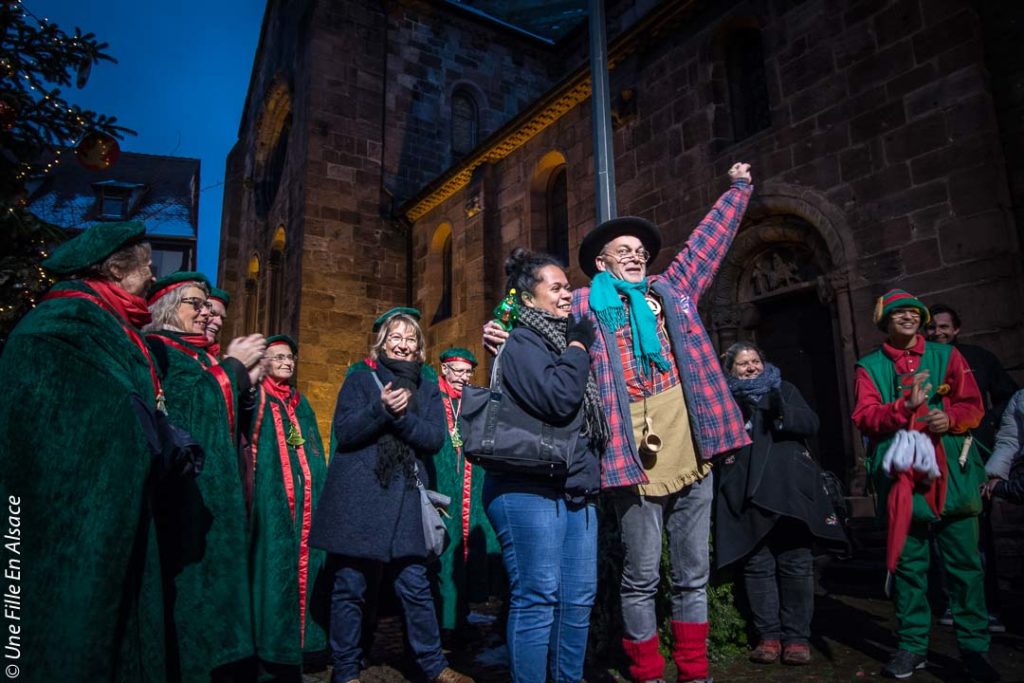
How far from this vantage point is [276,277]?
59.1 feet

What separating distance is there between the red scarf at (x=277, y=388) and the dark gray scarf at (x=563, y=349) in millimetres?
2395

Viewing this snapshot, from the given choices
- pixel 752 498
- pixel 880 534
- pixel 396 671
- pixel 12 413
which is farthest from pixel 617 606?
pixel 880 534

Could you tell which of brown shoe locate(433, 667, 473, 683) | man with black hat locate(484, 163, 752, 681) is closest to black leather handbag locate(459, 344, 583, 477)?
man with black hat locate(484, 163, 752, 681)

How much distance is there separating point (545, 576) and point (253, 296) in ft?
65.3

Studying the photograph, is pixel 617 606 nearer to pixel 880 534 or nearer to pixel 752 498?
pixel 752 498

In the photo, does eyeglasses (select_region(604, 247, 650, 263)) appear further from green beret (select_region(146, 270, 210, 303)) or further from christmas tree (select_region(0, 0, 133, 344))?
christmas tree (select_region(0, 0, 133, 344))

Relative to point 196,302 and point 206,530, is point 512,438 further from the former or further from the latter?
point 196,302

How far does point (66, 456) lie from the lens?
196 cm

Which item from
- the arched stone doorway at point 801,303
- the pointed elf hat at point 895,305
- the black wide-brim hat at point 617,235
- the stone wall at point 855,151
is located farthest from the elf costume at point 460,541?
the stone wall at point 855,151

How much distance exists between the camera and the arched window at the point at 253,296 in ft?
62.4

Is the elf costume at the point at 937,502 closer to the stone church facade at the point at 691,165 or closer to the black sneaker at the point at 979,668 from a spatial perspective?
the black sneaker at the point at 979,668

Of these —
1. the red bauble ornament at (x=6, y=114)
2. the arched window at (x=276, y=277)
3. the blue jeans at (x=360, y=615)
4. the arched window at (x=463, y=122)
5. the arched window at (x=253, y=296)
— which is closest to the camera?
the blue jeans at (x=360, y=615)

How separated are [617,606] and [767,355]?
546 cm

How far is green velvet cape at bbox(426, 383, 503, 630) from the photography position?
478 centimetres
